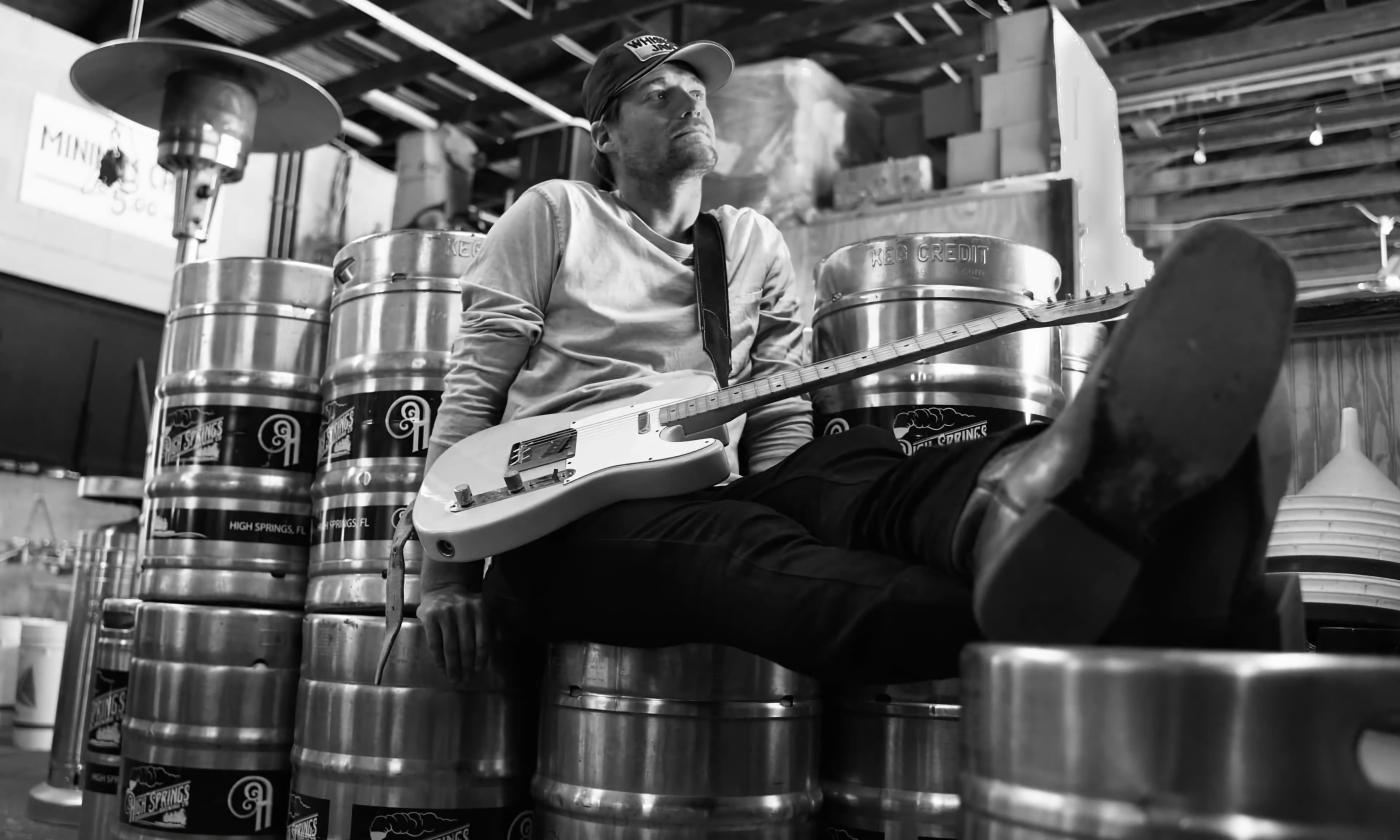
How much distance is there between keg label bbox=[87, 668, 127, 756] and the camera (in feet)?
8.93

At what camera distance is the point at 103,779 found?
106 inches

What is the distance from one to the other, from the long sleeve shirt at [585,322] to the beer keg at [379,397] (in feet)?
0.81

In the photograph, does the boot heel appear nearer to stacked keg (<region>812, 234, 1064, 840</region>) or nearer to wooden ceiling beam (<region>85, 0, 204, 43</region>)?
stacked keg (<region>812, 234, 1064, 840</region>)

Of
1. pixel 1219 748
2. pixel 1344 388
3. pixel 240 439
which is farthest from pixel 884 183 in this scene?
pixel 1219 748

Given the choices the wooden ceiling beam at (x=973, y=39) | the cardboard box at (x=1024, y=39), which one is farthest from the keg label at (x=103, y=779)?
the wooden ceiling beam at (x=973, y=39)

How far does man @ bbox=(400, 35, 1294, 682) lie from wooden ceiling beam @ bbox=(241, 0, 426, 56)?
12.3ft

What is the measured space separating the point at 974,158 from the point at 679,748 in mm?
2780

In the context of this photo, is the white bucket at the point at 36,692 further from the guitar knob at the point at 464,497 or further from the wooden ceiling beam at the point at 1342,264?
the wooden ceiling beam at the point at 1342,264

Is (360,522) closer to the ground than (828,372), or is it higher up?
closer to the ground

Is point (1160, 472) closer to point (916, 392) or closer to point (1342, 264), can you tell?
point (916, 392)

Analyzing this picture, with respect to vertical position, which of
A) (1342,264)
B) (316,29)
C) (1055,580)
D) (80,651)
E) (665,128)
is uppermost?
(316,29)

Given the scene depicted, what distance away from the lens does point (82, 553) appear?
11.0ft

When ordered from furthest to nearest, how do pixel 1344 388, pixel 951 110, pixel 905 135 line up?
pixel 905 135, pixel 951 110, pixel 1344 388

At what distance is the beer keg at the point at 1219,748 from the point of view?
2.40 ft
